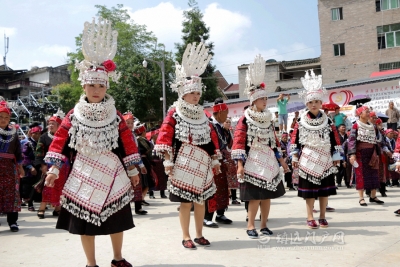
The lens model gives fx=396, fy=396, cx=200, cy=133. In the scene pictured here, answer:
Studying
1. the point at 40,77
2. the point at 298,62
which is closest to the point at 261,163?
the point at 298,62

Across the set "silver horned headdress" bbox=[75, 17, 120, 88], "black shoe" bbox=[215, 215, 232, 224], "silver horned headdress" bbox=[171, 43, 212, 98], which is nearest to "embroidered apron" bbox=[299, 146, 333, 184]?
"black shoe" bbox=[215, 215, 232, 224]

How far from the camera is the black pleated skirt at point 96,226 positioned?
365 centimetres

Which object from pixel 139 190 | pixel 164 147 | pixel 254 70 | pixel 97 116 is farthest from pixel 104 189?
pixel 139 190

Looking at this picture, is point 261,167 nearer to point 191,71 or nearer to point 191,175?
point 191,175

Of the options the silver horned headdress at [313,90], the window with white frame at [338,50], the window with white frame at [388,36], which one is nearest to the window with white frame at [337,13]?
the window with white frame at [338,50]

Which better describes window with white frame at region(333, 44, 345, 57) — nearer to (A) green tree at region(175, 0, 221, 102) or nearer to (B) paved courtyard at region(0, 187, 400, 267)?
(A) green tree at region(175, 0, 221, 102)

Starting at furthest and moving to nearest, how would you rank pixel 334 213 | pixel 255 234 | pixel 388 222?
1. pixel 334 213
2. pixel 388 222
3. pixel 255 234

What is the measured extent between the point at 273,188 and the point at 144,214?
3345 millimetres

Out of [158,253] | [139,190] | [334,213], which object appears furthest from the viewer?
[139,190]

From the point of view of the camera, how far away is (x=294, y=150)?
6.07 meters

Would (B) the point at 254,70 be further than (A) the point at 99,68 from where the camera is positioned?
Yes

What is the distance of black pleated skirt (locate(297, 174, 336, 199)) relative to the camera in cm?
577

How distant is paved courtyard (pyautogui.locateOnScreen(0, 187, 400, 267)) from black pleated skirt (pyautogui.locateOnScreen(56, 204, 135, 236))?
0.68m

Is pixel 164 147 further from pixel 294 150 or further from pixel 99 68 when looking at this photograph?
pixel 294 150
